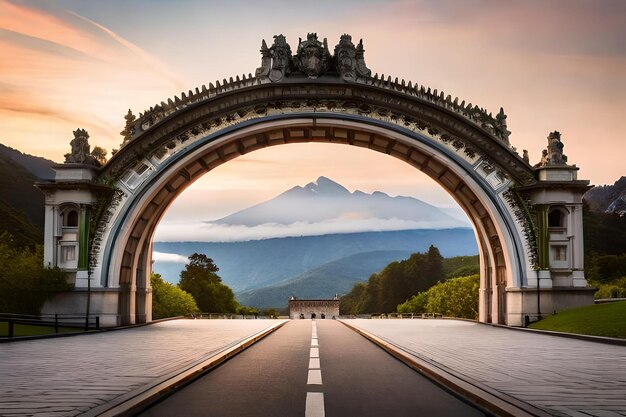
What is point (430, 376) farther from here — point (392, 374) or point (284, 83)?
point (284, 83)

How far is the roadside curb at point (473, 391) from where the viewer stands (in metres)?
9.44

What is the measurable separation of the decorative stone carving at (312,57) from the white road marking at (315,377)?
25.7m

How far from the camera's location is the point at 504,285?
38.0m

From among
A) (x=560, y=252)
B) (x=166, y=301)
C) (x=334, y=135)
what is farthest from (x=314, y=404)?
(x=166, y=301)

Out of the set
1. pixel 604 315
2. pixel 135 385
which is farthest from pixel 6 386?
pixel 604 315

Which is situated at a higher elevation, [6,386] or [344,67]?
[344,67]

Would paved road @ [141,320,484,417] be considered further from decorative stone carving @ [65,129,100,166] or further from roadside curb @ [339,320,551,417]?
decorative stone carving @ [65,129,100,166]

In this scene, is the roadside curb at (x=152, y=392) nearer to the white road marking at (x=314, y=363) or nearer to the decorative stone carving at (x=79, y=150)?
the white road marking at (x=314, y=363)

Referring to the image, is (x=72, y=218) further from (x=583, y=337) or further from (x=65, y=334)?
(x=583, y=337)

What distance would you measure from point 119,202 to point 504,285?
65.1 feet

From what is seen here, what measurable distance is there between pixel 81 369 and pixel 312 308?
451 feet

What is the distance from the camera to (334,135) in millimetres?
40281

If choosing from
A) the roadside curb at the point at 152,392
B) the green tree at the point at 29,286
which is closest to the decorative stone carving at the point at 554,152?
the green tree at the point at 29,286

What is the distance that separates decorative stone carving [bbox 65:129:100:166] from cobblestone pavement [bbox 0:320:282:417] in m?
13.7
